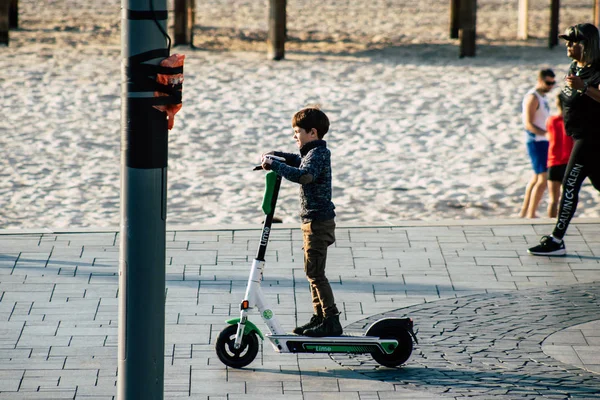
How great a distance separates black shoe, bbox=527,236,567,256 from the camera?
834 centimetres

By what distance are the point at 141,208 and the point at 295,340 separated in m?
1.93

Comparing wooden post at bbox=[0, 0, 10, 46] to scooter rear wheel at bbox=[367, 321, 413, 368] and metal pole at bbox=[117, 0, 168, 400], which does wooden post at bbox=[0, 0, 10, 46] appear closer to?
scooter rear wheel at bbox=[367, 321, 413, 368]

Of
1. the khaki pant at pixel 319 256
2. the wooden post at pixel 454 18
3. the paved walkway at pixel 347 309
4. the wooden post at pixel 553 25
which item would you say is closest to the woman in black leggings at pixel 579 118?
the paved walkway at pixel 347 309

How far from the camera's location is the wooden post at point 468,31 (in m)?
19.8

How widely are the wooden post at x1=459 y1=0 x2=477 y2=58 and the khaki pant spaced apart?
14272 millimetres

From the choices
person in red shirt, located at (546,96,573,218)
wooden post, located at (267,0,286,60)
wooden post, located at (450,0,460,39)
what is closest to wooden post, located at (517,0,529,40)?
wooden post, located at (450,0,460,39)

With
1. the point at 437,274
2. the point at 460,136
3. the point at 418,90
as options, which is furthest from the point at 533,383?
the point at 418,90

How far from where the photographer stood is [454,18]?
73.5 ft

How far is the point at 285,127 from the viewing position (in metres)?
14.4

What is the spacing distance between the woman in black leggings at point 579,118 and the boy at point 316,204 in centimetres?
264

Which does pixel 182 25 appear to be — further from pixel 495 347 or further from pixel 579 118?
pixel 495 347

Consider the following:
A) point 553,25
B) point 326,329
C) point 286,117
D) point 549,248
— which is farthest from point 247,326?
point 553,25

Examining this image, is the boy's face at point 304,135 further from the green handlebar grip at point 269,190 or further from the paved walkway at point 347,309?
the paved walkway at point 347,309

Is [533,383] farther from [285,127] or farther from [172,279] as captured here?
[285,127]
